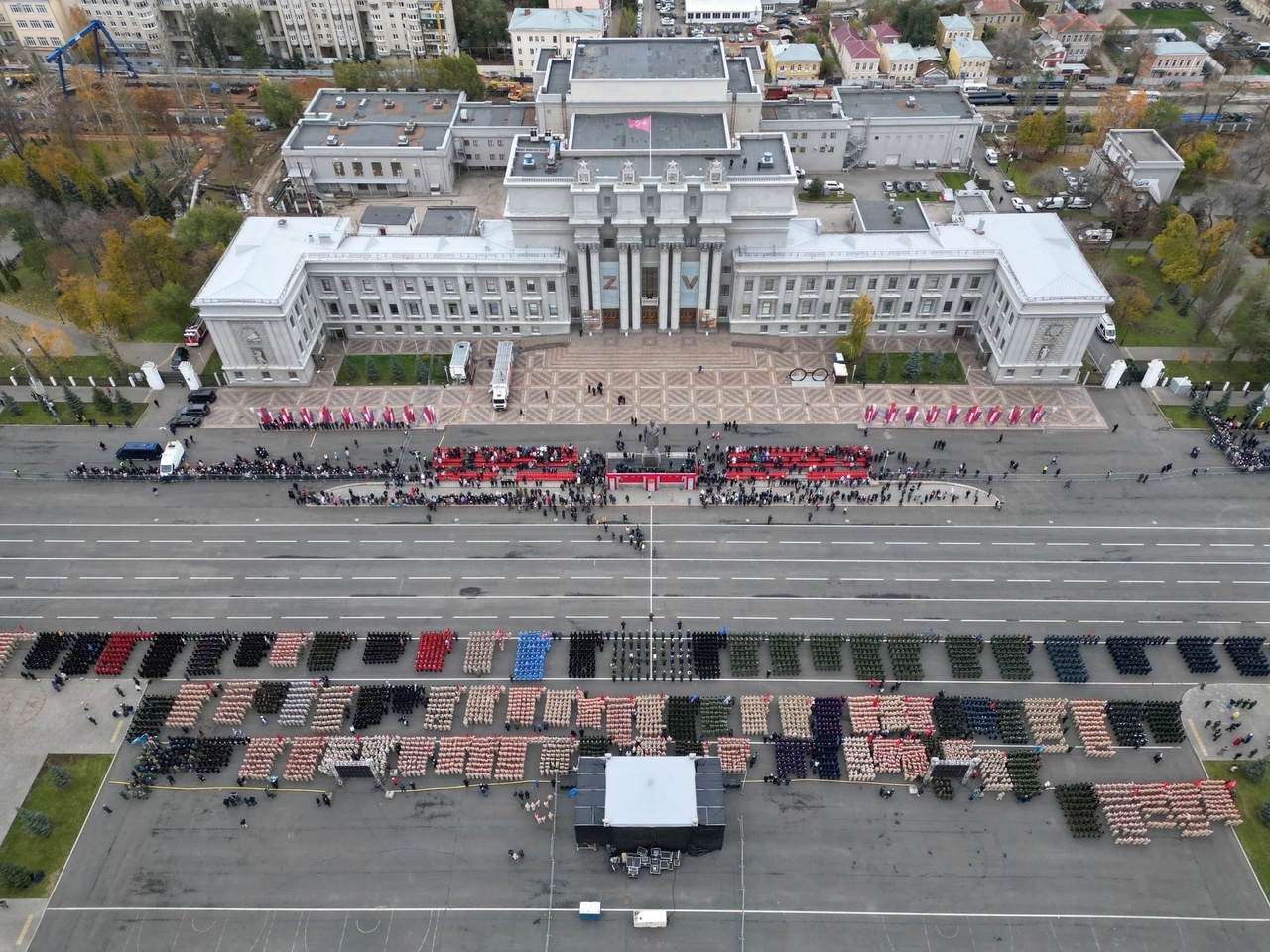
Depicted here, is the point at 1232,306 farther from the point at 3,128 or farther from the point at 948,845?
the point at 3,128

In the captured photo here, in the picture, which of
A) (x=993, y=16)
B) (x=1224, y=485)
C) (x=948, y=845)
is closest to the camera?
(x=948, y=845)

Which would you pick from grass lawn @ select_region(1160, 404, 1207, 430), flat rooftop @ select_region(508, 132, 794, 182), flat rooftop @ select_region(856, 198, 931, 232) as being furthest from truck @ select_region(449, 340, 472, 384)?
grass lawn @ select_region(1160, 404, 1207, 430)

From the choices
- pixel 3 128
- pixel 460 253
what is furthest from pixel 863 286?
pixel 3 128

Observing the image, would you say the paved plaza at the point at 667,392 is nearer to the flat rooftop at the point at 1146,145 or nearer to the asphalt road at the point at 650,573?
the asphalt road at the point at 650,573

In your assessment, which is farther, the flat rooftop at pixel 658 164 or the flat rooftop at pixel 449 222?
the flat rooftop at pixel 449 222

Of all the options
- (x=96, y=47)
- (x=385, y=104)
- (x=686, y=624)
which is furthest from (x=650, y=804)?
(x=96, y=47)

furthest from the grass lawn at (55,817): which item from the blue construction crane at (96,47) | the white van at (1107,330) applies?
the blue construction crane at (96,47)
